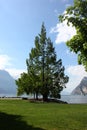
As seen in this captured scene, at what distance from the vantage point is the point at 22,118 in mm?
29312

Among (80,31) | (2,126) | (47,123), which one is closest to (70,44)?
(80,31)

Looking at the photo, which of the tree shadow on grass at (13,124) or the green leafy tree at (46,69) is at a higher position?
the green leafy tree at (46,69)

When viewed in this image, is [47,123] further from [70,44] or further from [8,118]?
[70,44]

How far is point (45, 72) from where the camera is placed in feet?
242

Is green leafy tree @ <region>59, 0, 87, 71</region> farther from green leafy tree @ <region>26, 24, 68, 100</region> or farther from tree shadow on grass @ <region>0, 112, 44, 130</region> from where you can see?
green leafy tree @ <region>26, 24, 68, 100</region>

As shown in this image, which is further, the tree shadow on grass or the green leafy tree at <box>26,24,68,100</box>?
the green leafy tree at <box>26,24,68,100</box>

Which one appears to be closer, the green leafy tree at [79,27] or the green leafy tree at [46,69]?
the green leafy tree at [79,27]

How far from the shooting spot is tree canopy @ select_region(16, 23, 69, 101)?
72688 mm

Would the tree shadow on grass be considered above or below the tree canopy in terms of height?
below

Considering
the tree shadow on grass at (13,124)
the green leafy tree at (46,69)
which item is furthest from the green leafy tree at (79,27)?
the green leafy tree at (46,69)

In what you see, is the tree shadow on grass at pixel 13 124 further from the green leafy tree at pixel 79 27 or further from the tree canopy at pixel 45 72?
the tree canopy at pixel 45 72

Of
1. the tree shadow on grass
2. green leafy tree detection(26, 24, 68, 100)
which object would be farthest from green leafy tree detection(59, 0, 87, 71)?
green leafy tree detection(26, 24, 68, 100)

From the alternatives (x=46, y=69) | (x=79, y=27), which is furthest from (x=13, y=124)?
(x=46, y=69)

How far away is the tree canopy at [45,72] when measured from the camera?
238ft
